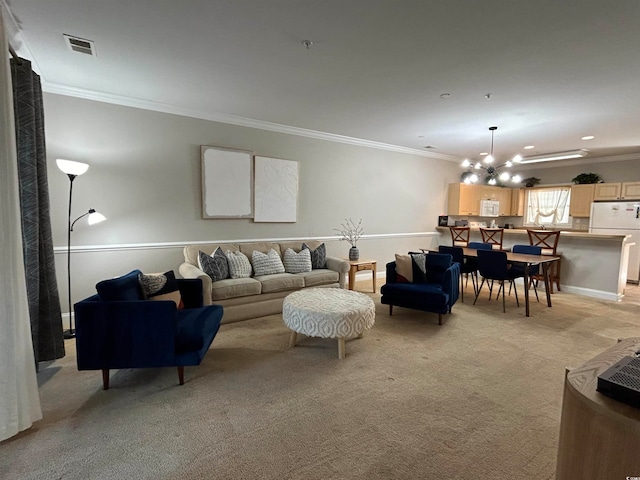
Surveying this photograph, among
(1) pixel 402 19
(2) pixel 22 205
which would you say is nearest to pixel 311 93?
(1) pixel 402 19

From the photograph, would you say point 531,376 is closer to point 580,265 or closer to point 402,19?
point 402,19

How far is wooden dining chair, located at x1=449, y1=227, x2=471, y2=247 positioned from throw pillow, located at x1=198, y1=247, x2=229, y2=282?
470 cm

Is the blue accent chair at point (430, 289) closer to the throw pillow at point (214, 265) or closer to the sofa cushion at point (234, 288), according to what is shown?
the sofa cushion at point (234, 288)

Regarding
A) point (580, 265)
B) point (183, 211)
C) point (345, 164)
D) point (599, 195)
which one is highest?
point (345, 164)

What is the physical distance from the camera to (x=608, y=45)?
2498mm

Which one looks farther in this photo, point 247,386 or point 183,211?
point 183,211

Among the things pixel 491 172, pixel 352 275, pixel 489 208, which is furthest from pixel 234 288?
pixel 489 208

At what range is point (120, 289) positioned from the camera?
2510 millimetres

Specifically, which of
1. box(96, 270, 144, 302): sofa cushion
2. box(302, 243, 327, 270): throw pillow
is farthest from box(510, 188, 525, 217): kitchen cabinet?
box(96, 270, 144, 302): sofa cushion

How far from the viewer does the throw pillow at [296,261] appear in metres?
4.56

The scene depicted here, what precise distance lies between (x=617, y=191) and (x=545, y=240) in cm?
258

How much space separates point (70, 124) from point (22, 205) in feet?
5.27

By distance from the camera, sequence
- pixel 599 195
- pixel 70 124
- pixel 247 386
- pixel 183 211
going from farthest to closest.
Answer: pixel 599 195
pixel 183 211
pixel 70 124
pixel 247 386

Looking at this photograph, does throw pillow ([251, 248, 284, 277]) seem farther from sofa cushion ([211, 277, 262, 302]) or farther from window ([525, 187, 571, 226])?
window ([525, 187, 571, 226])
